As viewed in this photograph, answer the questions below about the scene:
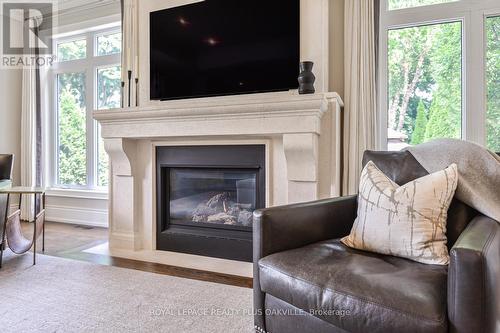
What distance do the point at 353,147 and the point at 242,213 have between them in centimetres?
99

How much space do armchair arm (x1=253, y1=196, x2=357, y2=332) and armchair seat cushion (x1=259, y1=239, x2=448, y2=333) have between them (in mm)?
59

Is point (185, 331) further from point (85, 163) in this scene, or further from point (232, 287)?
point (85, 163)

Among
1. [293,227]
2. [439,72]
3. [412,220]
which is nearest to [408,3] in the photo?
[439,72]

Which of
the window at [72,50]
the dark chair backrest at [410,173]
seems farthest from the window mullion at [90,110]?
the dark chair backrest at [410,173]

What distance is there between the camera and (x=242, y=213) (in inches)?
106

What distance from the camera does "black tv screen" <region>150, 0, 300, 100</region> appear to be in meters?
2.47

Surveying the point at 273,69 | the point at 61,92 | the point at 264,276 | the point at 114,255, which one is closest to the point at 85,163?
the point at 61,92

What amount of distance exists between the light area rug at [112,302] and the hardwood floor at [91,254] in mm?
109

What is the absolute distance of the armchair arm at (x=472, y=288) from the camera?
34.8 inches

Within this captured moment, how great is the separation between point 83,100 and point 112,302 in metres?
3.00

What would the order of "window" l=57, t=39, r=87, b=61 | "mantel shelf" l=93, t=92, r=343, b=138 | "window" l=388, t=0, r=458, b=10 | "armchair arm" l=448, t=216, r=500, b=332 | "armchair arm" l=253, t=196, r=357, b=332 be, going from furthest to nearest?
"window" l=57, t=39, r=87, b=61 → "window" l=388, t=0, r=458, b=10 → "mantel shelf" l=93, t=92, r=343, b=138 → "armchair arm" l=253, t=196, r=357, b=332 → "armchair arm" l=448, t=216, r=500, b=332

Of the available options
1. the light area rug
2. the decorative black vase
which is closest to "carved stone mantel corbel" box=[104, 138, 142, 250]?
the light area rug
